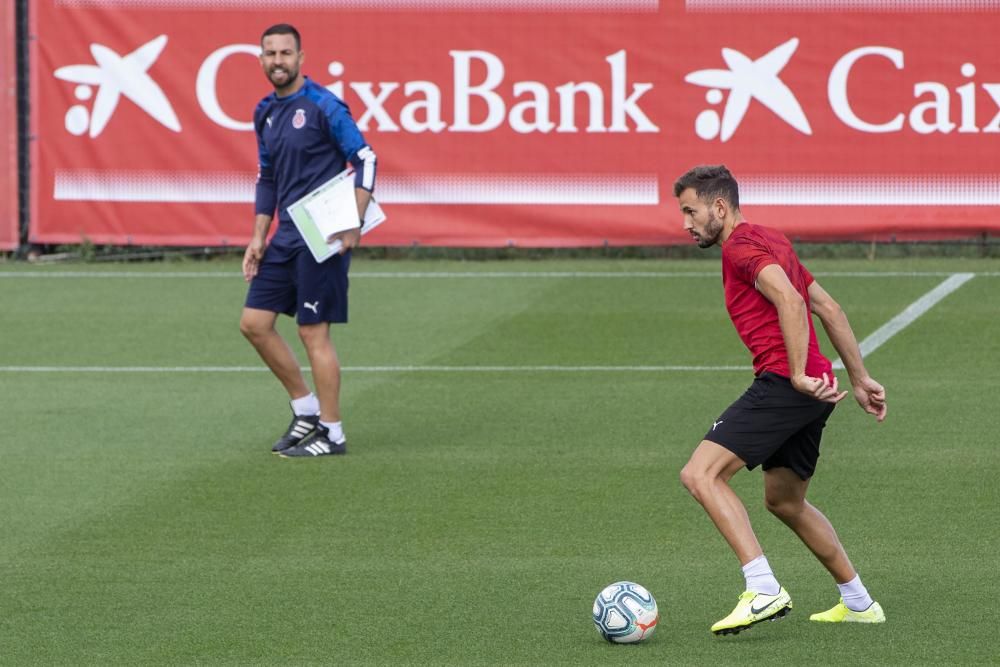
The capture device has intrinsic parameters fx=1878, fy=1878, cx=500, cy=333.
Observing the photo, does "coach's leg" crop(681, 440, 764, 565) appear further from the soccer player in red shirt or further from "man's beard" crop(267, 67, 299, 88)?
"man's beard" crop(267, 67, 299, 88)

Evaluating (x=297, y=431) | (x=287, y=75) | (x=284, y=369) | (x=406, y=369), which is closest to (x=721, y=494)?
(x=297, y=431)

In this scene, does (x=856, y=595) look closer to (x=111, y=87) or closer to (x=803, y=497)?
(x=803, y=497)

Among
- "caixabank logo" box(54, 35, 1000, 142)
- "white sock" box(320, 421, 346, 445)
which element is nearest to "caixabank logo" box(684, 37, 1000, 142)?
"caixabank logo" box(54, 35, 1000, 142)

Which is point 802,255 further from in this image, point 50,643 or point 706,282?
point 50,643

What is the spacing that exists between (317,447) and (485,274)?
7.47 m

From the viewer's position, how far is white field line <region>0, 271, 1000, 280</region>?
54.7ft

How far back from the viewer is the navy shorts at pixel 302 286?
978 centimetres

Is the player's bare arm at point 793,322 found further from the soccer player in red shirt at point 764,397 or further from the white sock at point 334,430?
the white sock at point 334,430

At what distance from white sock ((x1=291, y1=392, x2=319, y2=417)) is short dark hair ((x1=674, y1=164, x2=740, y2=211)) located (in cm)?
391

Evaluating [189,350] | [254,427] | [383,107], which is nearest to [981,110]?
[383,107]

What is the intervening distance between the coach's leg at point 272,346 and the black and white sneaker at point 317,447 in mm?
262

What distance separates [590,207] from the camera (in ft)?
57.3

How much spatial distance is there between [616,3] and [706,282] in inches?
113

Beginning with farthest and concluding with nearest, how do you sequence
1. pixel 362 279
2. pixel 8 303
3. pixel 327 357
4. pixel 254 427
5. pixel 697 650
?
pixel 362 279, pixel 8 303, pixel 254 427, pixel 327 357, pixel 697 650
